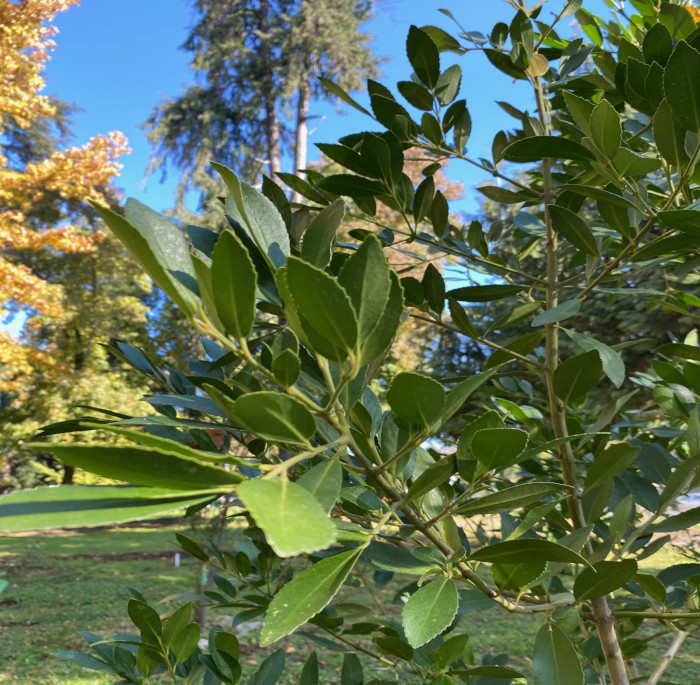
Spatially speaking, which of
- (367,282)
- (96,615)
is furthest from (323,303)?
(96,615)

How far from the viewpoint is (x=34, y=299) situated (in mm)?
7645

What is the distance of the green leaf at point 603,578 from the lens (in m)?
0.42

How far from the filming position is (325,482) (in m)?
0.28

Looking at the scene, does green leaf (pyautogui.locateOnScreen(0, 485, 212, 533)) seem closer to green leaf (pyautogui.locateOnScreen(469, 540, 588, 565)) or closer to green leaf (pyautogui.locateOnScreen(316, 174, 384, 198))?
green leaf (pyautogui.locateOnScreen(469, 540, 588, 565))

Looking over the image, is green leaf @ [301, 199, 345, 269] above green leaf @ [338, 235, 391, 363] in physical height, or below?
above

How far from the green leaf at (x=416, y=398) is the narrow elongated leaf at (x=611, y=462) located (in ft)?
0.82

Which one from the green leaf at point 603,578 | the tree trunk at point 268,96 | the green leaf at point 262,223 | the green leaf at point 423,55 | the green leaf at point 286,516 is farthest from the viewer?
the tree trunk at point 268,96

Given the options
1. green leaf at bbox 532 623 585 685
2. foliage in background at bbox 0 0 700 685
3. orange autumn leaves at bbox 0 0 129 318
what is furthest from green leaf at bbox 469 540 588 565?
orange autumn leaves at bbox 0 0 129 318

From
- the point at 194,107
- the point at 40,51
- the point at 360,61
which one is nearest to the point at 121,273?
the point at 194,107

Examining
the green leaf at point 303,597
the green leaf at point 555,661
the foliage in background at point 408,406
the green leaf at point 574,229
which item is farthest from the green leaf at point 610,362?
the green leaf at point 303,597

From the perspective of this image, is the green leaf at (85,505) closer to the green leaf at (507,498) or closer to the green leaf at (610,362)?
the green leaf at (507,498)

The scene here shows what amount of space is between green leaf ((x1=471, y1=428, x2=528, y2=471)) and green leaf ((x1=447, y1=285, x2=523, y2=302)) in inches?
12.5

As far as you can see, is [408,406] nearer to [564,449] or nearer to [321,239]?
[321,239]

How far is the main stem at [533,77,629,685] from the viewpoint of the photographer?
0.56 m
